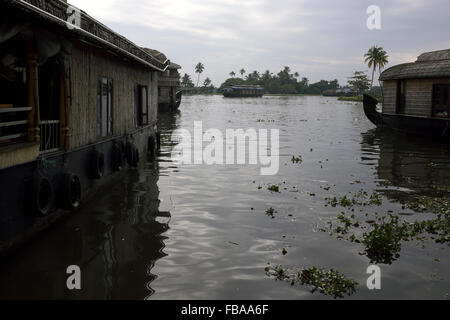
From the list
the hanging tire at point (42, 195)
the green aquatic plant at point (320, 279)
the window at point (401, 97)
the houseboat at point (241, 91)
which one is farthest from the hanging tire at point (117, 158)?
the houseboat at point (241, 91)

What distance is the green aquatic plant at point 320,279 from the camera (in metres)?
6.09

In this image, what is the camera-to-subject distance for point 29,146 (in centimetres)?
735

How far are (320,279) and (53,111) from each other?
6.73 m

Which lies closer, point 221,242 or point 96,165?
point 221,242

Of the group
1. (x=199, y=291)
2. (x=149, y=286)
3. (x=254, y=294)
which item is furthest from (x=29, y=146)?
(x=254, y=294)

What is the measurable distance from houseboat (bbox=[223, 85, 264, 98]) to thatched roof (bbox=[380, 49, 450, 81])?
96.6 metres

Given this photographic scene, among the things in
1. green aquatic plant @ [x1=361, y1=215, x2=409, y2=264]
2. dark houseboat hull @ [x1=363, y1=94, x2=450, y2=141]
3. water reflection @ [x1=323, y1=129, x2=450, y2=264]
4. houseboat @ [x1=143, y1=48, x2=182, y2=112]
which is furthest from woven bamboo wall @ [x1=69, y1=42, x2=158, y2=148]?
houseboat @ [x1=143, y1=48, x2=182, y2=112]

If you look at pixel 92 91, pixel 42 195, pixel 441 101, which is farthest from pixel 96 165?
pixel 441 101

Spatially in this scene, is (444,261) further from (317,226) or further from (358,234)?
(317,226)

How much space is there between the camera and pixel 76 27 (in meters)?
7.99

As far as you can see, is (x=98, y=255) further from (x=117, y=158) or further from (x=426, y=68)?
(x=426, y=68)

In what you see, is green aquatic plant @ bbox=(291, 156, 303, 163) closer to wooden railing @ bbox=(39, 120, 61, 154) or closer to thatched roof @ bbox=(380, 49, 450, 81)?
thatched roof @ bbox=(380, 49, 450, 81)

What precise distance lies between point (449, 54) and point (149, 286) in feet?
75.3

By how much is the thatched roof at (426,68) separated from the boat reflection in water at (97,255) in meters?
17.7
